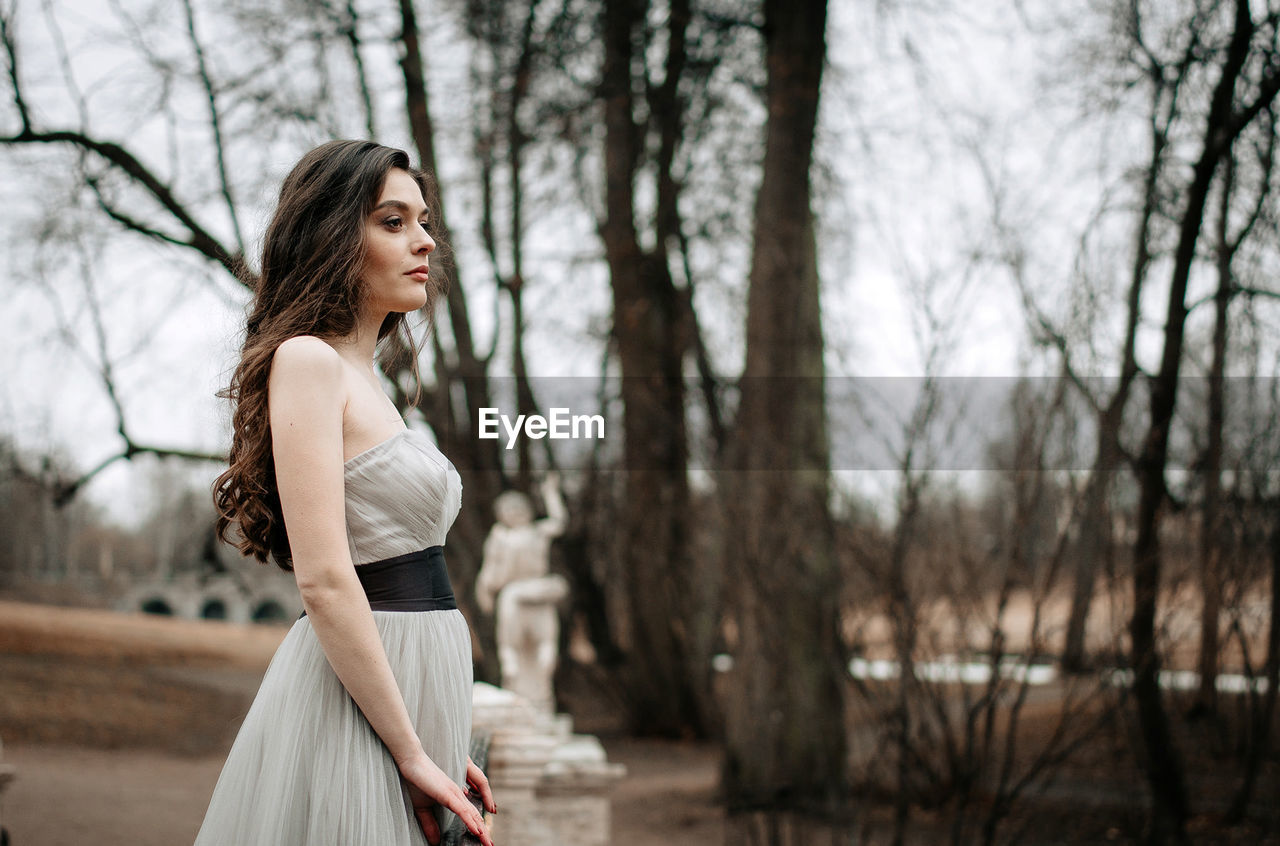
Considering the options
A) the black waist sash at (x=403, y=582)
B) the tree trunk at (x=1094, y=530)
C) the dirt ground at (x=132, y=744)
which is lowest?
the dirt ground at (x=132, y=744)

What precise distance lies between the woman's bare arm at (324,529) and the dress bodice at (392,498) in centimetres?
5

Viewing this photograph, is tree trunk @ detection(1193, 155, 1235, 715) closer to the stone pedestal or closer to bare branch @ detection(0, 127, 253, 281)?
the stone pedestal

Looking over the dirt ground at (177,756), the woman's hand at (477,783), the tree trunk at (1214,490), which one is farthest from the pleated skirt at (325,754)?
the tree trunk at (1214,490)

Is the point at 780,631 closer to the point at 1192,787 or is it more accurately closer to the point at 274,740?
the point at 1192,787

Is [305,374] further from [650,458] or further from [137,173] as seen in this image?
[650,458]

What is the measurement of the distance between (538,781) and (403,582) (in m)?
5.52

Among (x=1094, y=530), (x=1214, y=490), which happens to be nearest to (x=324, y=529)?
(x=1094, y=530)

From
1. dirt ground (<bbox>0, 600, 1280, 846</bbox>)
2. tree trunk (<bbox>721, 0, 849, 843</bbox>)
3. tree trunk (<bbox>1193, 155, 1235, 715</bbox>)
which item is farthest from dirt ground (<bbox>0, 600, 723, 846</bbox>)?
tree trunk (<bbox>1193, 155, 1235, 715</bbox>)

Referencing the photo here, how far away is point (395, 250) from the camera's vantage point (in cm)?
154

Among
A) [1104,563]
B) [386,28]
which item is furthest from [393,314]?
[386,28]

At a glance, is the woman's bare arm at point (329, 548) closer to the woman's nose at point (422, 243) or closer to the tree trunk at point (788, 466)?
the woman's nose at point (422, 243)

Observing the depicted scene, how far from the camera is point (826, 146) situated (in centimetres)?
1103

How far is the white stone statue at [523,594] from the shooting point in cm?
1053

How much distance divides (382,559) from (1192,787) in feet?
27.1
